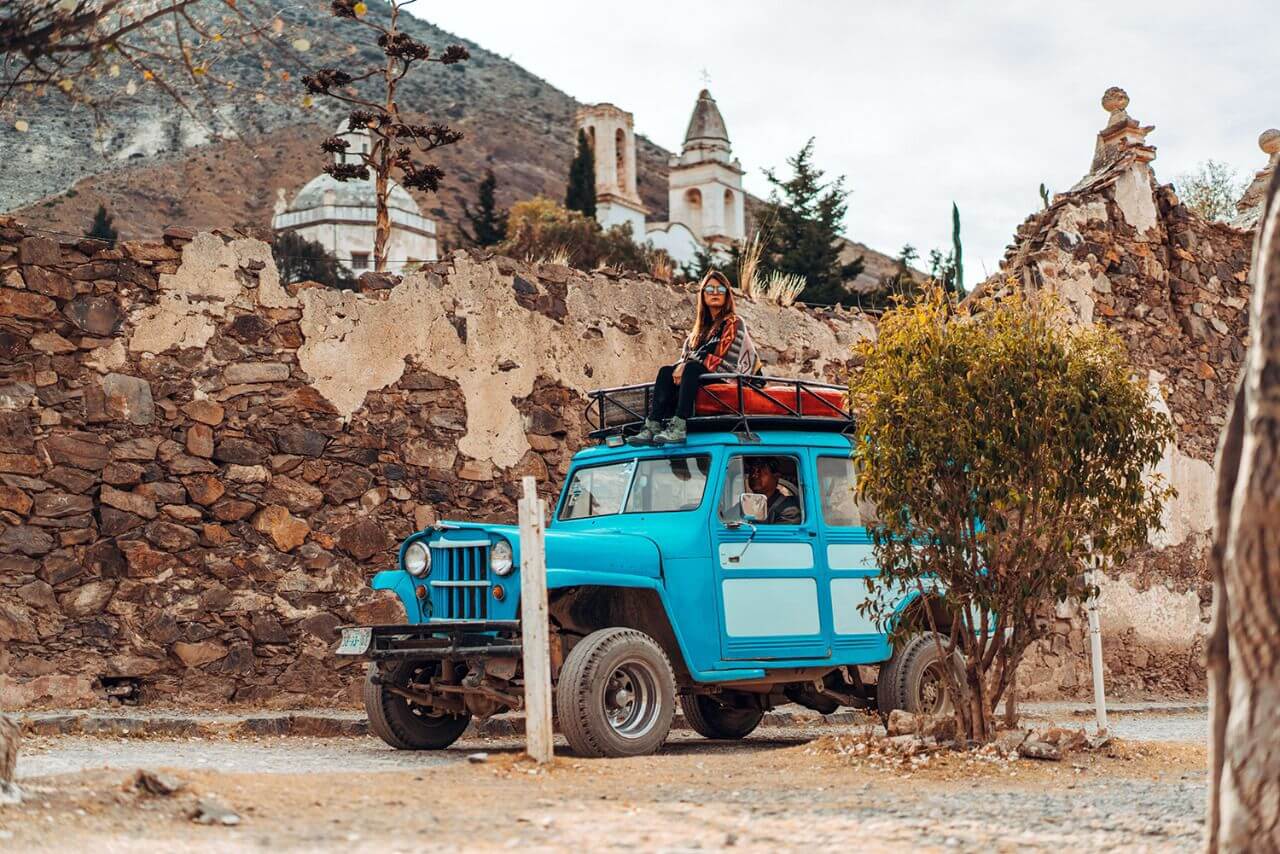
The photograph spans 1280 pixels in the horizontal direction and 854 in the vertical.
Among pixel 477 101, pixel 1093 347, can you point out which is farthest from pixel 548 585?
pixel 477 101

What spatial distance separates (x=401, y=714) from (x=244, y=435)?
9.88 feet

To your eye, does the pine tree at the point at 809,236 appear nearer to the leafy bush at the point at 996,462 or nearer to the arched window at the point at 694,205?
the leafy bush at the point at 996,462

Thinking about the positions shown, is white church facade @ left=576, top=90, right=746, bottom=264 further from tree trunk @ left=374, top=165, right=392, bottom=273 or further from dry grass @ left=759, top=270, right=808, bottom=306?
dry grass @ left=759, top=270, right=808, bottom=306

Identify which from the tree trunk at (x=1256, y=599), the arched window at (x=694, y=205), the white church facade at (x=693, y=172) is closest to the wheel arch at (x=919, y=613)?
the tree trunk at (x=1256, y=599)

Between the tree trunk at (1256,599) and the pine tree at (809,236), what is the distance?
29443mm

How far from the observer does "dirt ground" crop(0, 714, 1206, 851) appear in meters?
4.99

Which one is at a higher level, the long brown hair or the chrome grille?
the long brown hair

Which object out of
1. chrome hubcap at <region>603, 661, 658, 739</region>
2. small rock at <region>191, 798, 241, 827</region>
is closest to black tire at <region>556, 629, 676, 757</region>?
chrome hubcap at <region>603, 661, 658, 739</region>

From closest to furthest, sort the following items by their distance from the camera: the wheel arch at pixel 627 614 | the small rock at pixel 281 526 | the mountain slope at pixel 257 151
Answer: the wheel arch at pixel 627 614
the small rock at pixel 281 526
the mountain slope at pixel 257 151

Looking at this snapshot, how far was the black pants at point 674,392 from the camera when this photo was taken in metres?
9.34

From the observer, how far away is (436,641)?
821cm

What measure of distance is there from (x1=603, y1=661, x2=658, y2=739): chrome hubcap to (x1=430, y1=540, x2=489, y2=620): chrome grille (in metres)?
0.84

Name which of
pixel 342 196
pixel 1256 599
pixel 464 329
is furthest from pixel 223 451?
pixel 342 196

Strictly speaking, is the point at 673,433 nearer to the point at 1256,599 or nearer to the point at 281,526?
the point at 281,526
